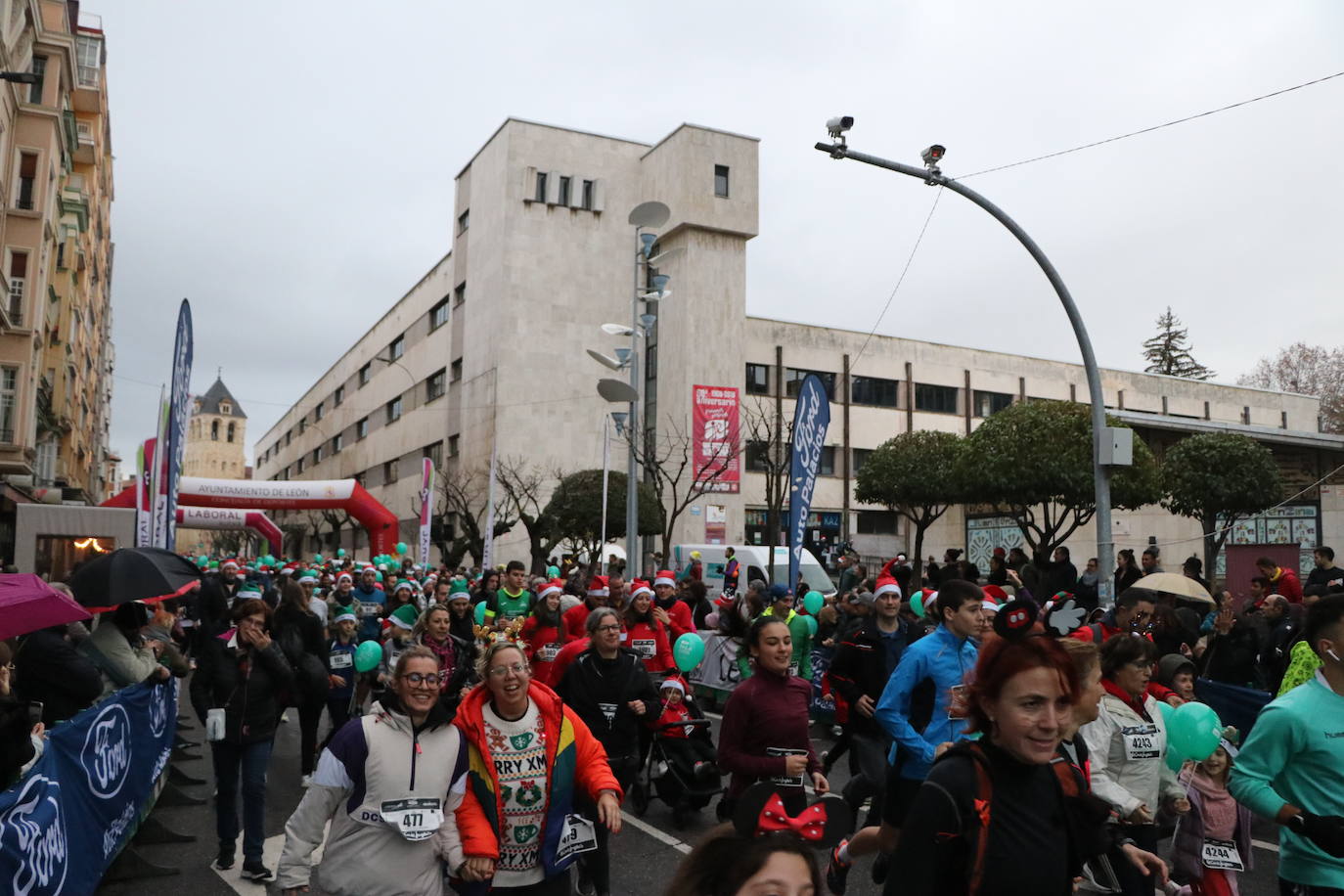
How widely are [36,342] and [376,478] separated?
35625mm

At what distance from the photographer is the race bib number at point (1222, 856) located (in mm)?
5180

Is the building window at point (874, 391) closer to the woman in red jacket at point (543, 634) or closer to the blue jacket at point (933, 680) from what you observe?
the woman in red jacket at point (543, 634)

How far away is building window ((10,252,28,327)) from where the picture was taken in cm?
3219

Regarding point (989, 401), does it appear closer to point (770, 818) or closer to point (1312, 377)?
point (1312, 377)

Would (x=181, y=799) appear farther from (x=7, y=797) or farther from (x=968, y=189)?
(x=968, y=189)

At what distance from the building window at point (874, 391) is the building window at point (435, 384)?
811 inches

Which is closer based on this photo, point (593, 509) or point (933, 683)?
point (933, 683)

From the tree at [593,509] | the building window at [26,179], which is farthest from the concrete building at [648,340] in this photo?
the building window at [26,179]

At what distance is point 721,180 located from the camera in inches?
1909

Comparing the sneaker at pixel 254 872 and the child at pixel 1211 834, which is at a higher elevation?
the child at pixel 1211 834

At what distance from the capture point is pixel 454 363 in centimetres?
5425

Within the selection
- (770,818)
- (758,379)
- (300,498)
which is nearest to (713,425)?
(758,379)

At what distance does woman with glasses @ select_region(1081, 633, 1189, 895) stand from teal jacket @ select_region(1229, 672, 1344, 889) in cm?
104

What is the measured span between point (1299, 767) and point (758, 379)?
46.1 m
